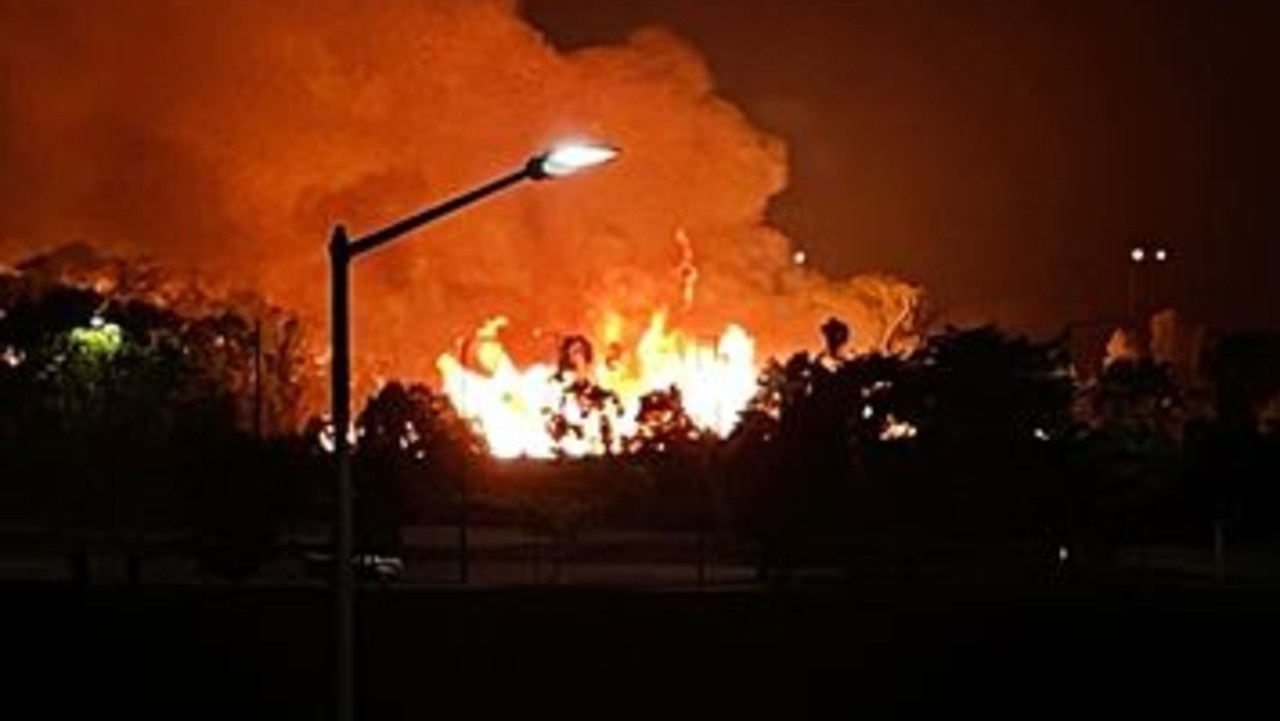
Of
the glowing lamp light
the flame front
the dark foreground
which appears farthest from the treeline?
the glowing lamp light

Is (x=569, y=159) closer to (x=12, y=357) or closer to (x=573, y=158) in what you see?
(x=573, y=158)

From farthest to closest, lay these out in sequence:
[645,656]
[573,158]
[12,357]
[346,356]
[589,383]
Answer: [589,383] → [12,357] → [645,656] → [346,356] → [573,158]

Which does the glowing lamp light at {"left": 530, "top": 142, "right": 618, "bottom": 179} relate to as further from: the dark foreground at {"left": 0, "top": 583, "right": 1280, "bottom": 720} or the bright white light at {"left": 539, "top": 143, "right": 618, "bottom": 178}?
the dark foreground at {"left": 0, "top": 583, "right": 1280, "bottom": 720}

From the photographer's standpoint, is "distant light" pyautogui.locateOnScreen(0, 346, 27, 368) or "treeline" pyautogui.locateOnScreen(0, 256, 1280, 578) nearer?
"treeline" pyautogui.locateOnScreen(0, 256, 1280, 578)

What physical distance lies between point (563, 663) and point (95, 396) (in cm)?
3288

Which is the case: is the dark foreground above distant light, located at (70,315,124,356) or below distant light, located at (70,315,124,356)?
below

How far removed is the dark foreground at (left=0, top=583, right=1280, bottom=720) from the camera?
25.1m

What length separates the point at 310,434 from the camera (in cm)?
5300

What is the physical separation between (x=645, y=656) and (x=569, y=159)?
10485 mm

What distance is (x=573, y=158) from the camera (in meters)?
16.4

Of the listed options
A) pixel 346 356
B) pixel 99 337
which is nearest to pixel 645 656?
pixel 346 356

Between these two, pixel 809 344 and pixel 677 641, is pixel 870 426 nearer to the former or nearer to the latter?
pixel 677 641

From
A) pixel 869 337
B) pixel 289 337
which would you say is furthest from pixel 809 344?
pixel 289 337

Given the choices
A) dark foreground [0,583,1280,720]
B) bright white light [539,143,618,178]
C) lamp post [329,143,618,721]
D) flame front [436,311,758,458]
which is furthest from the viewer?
flame front [436,311,758,458]
